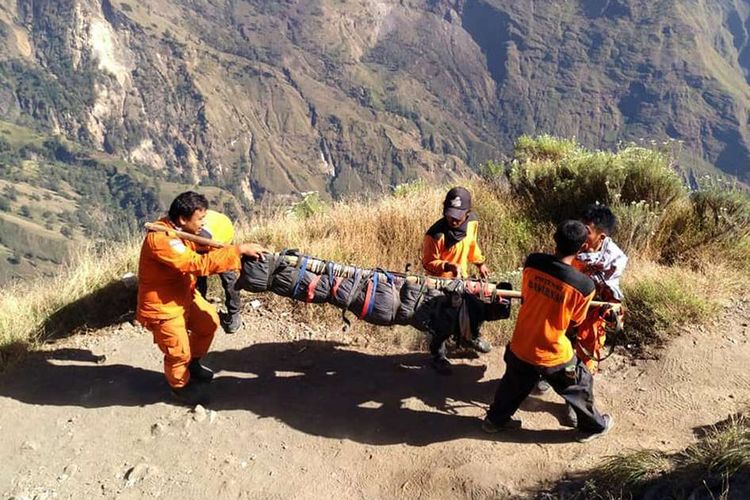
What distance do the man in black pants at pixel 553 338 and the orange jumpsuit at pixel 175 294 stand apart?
2354mm

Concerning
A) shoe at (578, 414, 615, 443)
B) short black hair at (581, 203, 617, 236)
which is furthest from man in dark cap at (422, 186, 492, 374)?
shoe at (578, 414, 615, 443)

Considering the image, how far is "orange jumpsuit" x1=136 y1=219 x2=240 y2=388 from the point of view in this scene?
177 inches

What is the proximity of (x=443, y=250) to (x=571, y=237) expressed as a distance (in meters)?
1.74

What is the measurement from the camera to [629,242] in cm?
708

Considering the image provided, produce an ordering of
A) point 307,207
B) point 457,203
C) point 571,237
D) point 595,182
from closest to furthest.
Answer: point 571,237 < point 457,203 < point 595,182 < point 307,207

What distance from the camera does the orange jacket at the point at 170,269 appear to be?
4.47 meters

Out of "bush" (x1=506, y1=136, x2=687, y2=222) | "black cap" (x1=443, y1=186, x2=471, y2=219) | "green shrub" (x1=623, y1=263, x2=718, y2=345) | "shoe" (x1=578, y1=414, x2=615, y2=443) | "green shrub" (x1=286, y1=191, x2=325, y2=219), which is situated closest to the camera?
"shoe" (x1=578, y1=414, x2=615, y2=443)

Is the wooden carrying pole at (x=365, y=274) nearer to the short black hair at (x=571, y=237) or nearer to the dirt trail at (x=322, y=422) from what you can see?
the short black hair at (x=571, y=237)

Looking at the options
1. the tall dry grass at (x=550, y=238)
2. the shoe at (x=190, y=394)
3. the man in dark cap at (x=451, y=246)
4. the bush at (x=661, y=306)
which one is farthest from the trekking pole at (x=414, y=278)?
the bush at (x=661, y=306)

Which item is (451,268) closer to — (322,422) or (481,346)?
(481,346)

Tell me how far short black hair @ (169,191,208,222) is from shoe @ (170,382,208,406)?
5.36 ft

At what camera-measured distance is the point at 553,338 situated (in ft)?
13.2

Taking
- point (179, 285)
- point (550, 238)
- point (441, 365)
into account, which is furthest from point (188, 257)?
point (550, 238)

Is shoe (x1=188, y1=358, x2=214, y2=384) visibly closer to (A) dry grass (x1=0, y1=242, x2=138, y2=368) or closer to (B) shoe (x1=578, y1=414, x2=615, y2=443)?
(A) dry grass (x1=0, y1=242, x2=138, y2=368)
